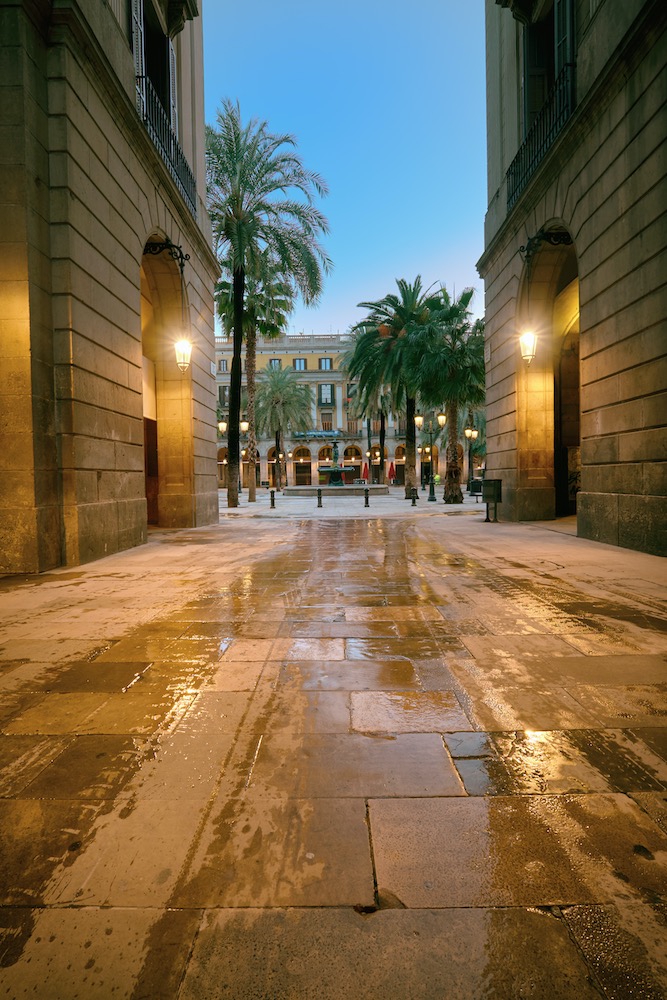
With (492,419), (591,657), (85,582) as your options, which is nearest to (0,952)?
(591,657)

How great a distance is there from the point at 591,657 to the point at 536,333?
1229 cm

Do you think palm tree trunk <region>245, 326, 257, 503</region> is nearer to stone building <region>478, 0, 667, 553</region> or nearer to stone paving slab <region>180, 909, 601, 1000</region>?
stone building <region>478, 0, 667, 553</region>

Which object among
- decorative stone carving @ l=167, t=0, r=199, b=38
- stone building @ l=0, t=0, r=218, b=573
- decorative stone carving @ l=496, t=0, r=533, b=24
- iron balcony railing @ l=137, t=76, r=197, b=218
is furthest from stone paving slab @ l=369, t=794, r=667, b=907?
decorative stone carving @ l=496, t=0, r=533, b=24

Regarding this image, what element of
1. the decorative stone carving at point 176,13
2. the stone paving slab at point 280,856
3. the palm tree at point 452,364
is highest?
the decorative stone carving at point 176,13

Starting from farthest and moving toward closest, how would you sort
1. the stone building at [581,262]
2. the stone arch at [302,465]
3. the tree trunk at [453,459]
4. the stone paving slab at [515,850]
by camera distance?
the stone arch at [302,465], the tree trunk at [453,459], the stone building at [581,262], the stone paving slab at [515,850]

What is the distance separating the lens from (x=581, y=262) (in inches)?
421

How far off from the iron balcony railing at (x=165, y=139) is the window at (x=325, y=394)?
5762 centimetres

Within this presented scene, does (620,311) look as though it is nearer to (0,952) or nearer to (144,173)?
(144,173)

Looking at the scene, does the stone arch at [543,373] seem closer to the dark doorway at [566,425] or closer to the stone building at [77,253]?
the dark doorway at [566,425]

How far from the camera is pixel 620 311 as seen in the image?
922 centimetres

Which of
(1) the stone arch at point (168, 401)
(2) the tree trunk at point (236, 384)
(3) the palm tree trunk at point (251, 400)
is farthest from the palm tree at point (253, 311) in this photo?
(1) the stone arch at point (168, 401)

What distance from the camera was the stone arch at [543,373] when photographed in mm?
14086

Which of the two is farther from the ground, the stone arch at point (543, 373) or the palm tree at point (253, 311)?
the palm tree at point (253, 311)

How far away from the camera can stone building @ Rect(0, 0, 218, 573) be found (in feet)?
23.6
